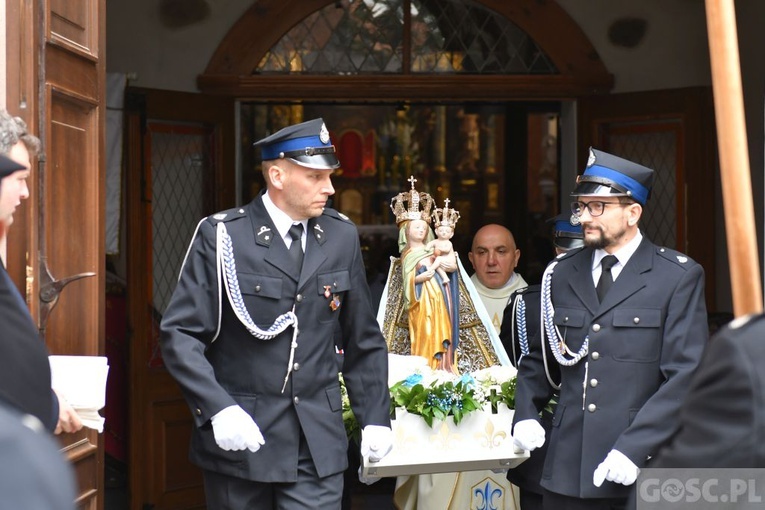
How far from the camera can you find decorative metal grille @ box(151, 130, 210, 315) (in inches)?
280

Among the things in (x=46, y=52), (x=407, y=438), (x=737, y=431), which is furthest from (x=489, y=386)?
(x=737, y=431)

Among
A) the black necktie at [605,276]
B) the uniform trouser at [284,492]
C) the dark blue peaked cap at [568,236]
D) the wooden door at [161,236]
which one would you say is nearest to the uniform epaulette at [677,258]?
the black necktie at [605,276]

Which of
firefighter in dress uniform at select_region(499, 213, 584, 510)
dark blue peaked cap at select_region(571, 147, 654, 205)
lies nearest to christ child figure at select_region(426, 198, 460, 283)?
firefighter in dress uniform at select_region(499, 213, 584, 510)

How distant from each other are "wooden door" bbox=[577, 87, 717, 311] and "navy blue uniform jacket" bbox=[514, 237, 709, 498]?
330cm

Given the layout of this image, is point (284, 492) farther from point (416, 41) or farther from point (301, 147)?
point (416, 41)

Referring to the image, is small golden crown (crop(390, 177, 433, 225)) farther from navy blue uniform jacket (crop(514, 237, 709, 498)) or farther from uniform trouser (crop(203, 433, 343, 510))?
uniform trouser (crop(203, 433, 343, 510))

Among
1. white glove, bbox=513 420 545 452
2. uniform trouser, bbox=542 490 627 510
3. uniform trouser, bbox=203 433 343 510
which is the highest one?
white glove, bbox=513 420 545 452

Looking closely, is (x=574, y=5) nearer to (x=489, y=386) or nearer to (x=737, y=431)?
(x=489, y=386)

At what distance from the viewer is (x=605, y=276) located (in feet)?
13.7

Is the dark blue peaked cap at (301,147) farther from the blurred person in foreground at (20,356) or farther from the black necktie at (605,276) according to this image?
the blurred person in foreground at (20,356)

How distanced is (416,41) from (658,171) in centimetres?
168

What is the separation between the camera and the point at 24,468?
1.42 meters

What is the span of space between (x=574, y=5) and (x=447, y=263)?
9.51ft

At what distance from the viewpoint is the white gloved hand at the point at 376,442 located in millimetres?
4109
